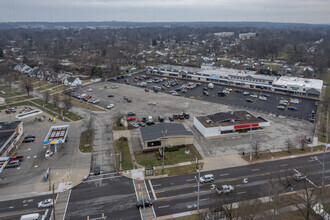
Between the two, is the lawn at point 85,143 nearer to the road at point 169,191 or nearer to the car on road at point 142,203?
the road at point 169,191

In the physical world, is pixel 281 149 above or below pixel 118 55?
below

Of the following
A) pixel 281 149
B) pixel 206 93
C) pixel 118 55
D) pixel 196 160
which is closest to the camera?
pixel 196 160

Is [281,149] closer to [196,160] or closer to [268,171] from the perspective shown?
[268,171]

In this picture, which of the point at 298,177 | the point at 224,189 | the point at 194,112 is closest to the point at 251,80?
the point at 194,112

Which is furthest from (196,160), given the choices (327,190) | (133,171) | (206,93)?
(206,93)

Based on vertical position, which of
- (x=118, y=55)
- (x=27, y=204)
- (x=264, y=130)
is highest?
(x=118, y=55)

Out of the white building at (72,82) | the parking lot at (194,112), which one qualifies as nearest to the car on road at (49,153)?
the parking lot at (194,112)

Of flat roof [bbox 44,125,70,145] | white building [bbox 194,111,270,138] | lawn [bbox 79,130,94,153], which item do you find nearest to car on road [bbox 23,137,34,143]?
flat roof [bbox 44,125,70,145]
